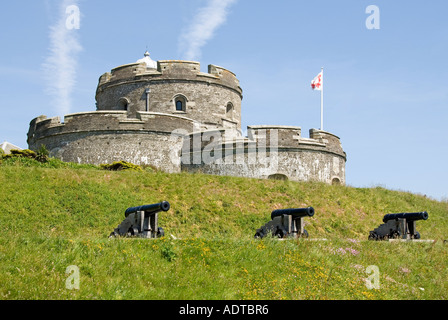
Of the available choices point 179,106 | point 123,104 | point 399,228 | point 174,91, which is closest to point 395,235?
point 399,228

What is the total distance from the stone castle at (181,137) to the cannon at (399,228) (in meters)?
10.4

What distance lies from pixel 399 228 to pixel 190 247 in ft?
27.8

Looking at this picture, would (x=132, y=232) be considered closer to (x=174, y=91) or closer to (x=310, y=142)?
(x=310, y=142)

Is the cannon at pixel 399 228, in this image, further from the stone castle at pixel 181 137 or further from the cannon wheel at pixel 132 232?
the stone castle at pixel 181 137

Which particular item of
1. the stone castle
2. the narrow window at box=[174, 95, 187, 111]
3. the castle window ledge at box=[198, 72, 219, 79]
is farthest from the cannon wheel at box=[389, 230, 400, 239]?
the castle window ledge at box=[198, 72, 219, 79]

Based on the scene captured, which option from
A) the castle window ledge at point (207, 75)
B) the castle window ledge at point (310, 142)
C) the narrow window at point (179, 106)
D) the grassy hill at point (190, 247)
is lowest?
the grassy hill at point (190, 247)

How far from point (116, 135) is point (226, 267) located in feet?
63.2

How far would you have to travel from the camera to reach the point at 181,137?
30.4 m

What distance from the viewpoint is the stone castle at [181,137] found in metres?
28.0

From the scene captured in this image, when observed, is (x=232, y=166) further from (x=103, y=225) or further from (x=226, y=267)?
(x=226, y=267)

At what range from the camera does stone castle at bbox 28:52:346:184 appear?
91.9 ft

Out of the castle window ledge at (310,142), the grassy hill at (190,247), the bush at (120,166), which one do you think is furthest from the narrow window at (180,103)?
the grassy hill at (190,247)

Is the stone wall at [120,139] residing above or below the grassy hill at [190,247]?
above

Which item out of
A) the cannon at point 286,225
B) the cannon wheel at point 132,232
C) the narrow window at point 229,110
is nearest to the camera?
the cannon wheel at point 132,232
